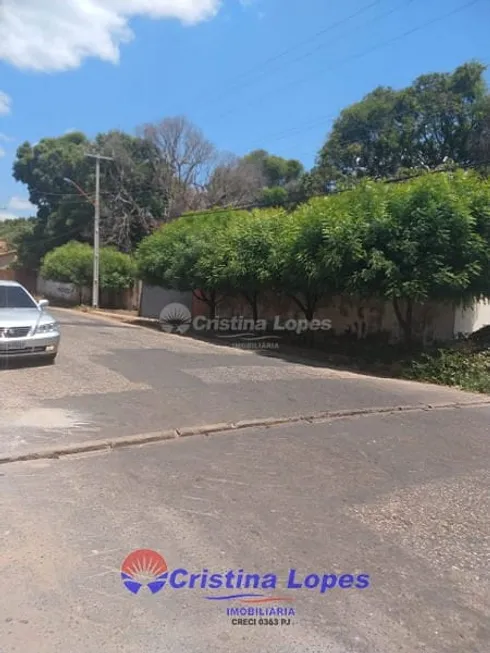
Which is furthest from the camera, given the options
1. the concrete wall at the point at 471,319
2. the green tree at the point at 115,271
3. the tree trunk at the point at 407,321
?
the green tree at the point at 115,271

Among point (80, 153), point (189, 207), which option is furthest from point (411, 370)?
point (80, 153)

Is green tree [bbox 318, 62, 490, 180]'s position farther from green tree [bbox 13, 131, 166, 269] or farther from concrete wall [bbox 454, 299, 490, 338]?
concrete wall [bbox 454, 299, 490, 338]

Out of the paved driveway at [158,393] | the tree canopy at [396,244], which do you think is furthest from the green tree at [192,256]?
the paved driveway at [158,393]

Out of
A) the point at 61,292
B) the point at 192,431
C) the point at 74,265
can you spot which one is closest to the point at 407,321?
the point at 192,431

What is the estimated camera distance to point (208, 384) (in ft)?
32.3

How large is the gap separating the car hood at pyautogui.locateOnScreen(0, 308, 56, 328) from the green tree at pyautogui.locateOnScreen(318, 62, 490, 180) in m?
29.0

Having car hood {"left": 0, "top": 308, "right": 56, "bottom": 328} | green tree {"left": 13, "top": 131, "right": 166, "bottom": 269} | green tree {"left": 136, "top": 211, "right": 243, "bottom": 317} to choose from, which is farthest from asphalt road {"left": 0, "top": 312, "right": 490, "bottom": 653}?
green tree {"left": 13, "top": 131, "right": 166, "bottom": 269}

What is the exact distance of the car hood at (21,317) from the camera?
31.2ft

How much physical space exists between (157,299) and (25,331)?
21.2 meters

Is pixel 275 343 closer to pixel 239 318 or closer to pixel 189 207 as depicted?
pixel 239 318

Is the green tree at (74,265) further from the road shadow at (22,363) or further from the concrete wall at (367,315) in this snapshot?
the road shadow at (22,363)

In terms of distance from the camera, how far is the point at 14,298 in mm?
10734

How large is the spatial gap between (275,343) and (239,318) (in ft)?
15.7

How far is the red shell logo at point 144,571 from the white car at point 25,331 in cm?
657
